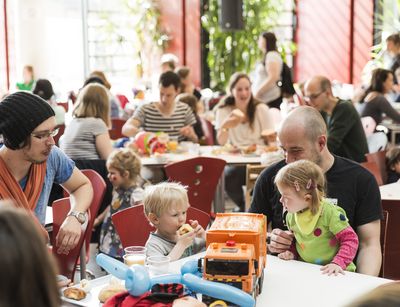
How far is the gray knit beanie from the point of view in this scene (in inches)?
119

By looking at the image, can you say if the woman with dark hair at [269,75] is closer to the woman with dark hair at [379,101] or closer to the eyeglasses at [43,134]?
the woman with dark hair at [379,101]

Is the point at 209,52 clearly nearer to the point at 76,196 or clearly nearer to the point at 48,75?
the point at 48,75

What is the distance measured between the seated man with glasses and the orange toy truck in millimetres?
3156

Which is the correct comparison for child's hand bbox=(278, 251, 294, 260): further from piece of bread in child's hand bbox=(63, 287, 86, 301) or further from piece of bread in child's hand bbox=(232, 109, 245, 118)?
piece of bread in child's hand bbox=(232, 109, 245, 118)

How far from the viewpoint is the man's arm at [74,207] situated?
129 inches

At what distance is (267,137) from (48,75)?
699 centimetres

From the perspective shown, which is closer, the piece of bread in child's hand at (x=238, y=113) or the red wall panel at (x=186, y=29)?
the piece of bread in child's hand at (x=238, y=113)

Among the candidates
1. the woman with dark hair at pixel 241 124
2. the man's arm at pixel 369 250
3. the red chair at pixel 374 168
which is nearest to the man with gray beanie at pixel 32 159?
the man's arm at pixel 369 250

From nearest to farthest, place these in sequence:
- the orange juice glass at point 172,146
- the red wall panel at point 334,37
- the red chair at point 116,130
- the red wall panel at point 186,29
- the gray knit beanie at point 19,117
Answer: the gray knit beanie at point 19,117 < the orange juice glass at point 172,146 < the red chair at point 116,130 < the red wall panel at point 334,37 < the red wall panel at point 186,29

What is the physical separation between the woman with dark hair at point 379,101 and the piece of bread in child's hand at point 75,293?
5.84 meters

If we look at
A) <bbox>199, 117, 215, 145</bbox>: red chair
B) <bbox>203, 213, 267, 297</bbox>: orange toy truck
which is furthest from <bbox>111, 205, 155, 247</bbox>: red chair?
<bbox>199, 117, 215, 145</bbox>: red chair

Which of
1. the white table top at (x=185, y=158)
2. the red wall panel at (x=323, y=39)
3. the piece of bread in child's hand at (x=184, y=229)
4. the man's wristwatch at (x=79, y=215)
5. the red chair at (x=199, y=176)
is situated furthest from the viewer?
the red wall panel at (x=323, y=39)

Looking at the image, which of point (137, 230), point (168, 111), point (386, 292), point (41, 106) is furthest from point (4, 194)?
point (168, 111)

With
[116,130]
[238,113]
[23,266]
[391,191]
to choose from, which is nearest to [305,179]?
[23,266]
